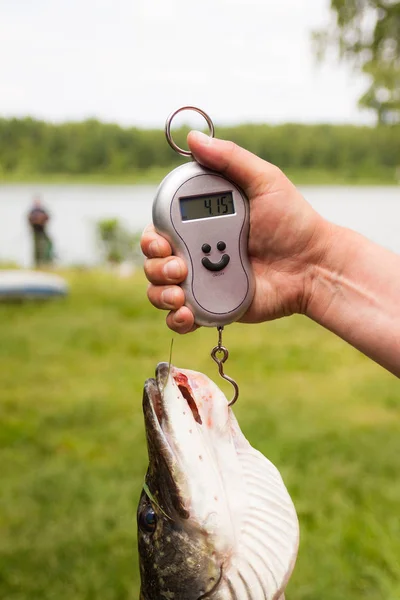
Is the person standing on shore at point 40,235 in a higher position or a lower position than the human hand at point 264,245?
lower

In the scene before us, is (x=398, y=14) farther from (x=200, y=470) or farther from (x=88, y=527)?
(x=200, y=470)

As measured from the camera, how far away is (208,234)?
84.5 inches

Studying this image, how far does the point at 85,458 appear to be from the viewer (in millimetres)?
6625

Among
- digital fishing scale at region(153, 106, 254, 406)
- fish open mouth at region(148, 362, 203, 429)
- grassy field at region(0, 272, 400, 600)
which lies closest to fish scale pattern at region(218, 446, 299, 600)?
fish open mouth at region(148, 362, 203, 429)

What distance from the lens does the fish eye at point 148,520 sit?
79.4 inches

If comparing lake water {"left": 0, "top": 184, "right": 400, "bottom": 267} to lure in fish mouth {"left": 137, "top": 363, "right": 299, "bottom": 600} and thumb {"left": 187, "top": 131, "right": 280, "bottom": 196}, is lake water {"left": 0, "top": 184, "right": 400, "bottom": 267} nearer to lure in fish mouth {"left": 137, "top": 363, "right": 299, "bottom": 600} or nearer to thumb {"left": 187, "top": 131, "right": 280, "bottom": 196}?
thumb {"left": 187, "top": 131, "right": 280, "bottom": 196}

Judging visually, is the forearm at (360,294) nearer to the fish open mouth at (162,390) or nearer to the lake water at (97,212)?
the fish open mouth at (162,390)

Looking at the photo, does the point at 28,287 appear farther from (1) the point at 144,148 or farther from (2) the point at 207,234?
(2) the point at 207,234

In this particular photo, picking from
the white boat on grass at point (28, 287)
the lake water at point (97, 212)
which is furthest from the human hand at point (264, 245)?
the lake water at point (97, 212)

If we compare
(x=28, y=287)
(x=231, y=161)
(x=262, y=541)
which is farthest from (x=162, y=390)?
(x=28, y=287)

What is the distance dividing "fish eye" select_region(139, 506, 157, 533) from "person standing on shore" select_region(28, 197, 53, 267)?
2085cm

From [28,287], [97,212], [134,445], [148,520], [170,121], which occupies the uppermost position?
[170,121]

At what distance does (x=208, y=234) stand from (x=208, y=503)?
783 millimetres

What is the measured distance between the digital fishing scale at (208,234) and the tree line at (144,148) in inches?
564
